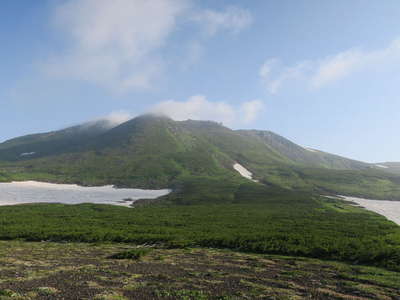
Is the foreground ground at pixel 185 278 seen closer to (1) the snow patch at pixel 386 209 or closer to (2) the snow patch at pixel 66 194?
(1) the snow patch at pixel 386 209

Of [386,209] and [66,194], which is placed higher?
[66,194]

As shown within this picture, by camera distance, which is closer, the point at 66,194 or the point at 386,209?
the point at 386,209

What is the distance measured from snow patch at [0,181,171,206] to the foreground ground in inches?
3611

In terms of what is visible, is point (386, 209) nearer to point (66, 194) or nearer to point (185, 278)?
point (185, 278)

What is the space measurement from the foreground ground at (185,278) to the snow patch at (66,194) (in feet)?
301

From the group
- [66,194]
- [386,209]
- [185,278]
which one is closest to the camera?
[185,278]

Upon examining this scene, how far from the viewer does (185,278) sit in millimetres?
19328

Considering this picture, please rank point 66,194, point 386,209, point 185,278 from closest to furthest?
point 185,278 → point 386,209 → point 66,194

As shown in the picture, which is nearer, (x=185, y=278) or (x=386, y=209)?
(x=185, y=278)

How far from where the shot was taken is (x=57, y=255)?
93.4ft

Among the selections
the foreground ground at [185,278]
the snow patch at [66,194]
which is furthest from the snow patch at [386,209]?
the snow patch at [66,194]

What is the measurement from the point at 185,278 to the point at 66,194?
5312 inches

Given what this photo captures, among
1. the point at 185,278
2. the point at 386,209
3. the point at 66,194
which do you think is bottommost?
the point at 386,209

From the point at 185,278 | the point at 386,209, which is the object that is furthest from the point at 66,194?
the point at 386,209
